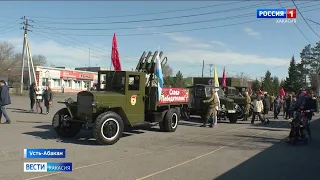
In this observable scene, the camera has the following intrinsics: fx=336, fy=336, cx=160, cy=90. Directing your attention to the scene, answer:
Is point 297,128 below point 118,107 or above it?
below

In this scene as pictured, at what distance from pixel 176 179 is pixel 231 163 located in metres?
2.01

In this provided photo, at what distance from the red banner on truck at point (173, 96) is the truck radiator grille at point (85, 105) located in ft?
9.83

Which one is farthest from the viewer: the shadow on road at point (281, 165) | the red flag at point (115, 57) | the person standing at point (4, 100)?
the red flag at point (115, 57)

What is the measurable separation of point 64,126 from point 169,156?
13.6 ft

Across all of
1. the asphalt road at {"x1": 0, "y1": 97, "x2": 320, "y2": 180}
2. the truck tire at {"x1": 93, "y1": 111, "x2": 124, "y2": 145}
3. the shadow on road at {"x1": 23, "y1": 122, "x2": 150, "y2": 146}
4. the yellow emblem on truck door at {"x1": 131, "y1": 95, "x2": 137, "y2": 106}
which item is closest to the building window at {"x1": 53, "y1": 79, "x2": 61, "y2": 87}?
the shadow on road at {"x1": 23, "y1": 122, "x2": 150, "y2": 146}

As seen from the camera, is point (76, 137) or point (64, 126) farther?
point (76, 137)

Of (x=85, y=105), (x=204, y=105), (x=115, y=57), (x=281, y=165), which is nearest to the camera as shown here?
(x=281, y=165)

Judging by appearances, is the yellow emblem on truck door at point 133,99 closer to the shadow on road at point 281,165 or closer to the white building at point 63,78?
the shadow on road at point 281,165

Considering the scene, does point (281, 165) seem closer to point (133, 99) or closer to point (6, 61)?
point (133, 99)

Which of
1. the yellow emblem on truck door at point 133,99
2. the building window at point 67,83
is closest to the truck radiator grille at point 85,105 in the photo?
the yellow emblem on truck door at point 133,99

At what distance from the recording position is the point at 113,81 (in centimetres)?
1162

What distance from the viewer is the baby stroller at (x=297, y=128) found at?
440 inches

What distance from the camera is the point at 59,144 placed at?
972 centimetres

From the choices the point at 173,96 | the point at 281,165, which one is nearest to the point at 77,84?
the point at 173,96
